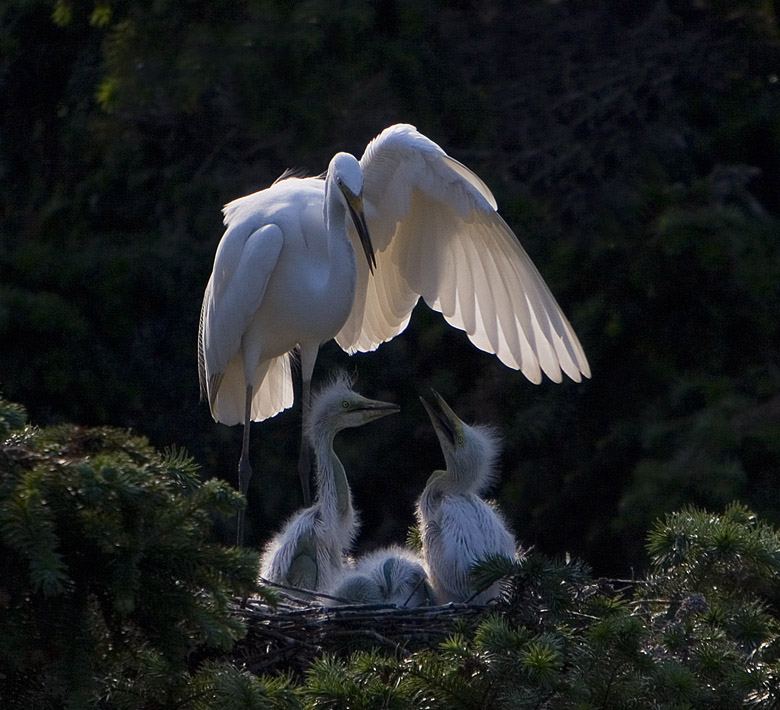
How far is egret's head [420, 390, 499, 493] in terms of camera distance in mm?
3801

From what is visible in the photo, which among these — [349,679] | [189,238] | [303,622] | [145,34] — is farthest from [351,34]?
[349,679]

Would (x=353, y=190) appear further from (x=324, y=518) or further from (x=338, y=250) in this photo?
(x=324, y=518)

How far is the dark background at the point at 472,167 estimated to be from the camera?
5246 mm

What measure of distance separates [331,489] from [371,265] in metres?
0.72

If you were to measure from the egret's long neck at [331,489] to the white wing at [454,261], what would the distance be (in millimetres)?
634

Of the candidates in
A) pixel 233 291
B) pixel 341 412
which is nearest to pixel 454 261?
pixel 341 412

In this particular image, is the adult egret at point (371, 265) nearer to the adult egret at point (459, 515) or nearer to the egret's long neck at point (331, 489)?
the egret's long neck at point (331, 489)

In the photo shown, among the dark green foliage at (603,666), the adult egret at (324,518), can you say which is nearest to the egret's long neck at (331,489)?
the adult egret at (324,518)

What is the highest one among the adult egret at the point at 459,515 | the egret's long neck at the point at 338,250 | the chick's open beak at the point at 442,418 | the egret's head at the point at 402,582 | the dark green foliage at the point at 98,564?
the egret's long neck at the point at 338,250

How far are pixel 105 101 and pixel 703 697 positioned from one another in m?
3.98

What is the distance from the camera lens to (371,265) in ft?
12.3

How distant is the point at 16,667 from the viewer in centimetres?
177

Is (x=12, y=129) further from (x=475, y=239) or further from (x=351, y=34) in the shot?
(x=475, y=239)

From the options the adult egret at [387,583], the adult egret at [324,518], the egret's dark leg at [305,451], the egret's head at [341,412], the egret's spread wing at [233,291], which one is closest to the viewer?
the adult egret at [387,583]
